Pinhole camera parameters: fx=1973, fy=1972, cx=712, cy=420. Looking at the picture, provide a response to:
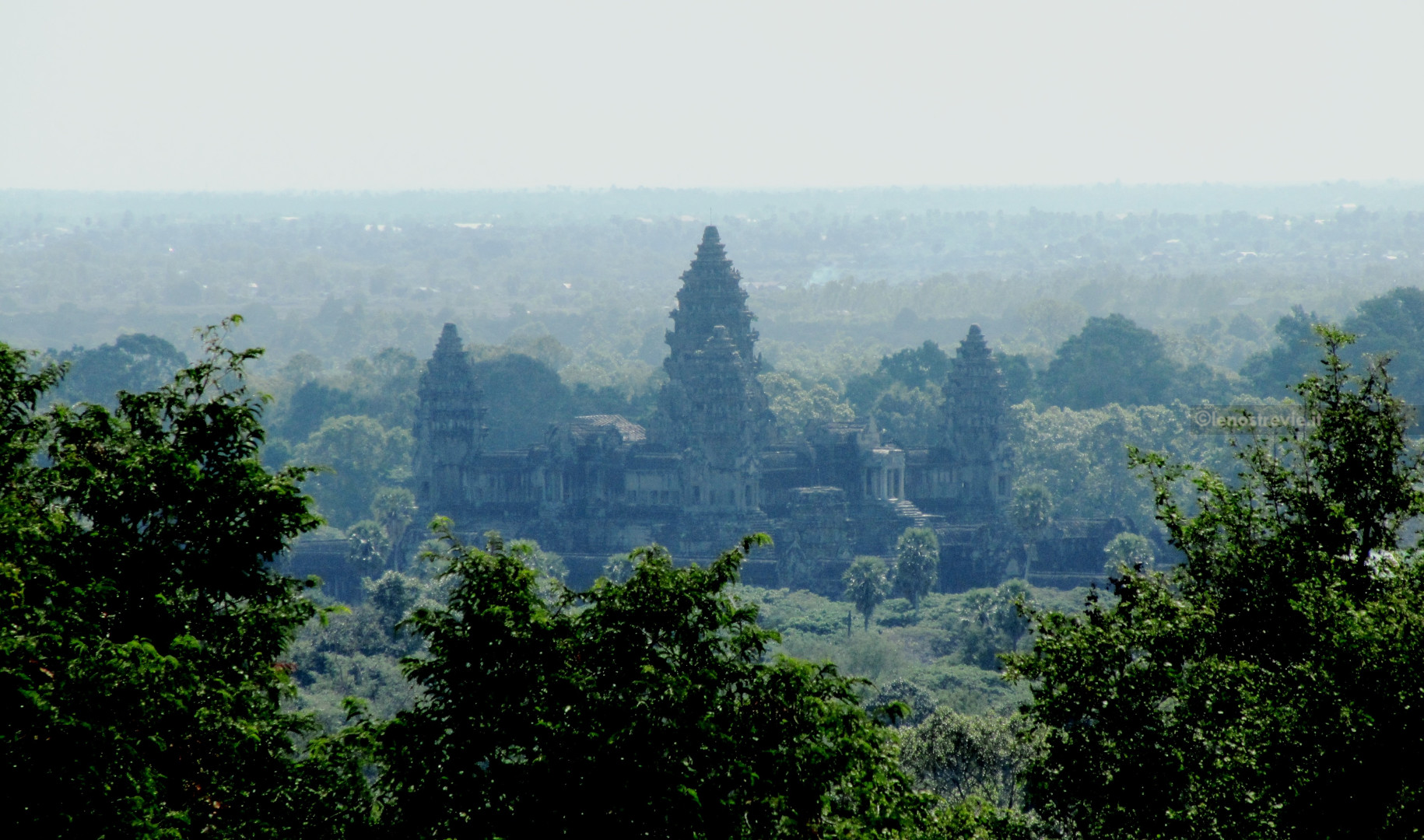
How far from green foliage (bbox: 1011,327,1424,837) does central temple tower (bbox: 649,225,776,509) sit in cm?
6490

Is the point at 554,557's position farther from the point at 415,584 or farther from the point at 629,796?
the point at 629,796

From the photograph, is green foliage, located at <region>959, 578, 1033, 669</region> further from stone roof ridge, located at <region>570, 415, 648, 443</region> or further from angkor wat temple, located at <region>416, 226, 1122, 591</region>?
stone roof ridge, located at <region>570, 415, 648, 443</region>

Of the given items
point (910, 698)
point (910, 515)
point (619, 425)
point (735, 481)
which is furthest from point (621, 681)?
point (619, 425)

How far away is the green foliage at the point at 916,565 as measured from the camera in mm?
78250

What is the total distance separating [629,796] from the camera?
60.0ft

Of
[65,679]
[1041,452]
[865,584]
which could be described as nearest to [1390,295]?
[1041,452]

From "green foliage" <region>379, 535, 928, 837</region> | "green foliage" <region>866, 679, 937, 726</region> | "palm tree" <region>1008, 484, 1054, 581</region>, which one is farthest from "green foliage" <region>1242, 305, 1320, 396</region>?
"green foliage" <region>379, 535, 928, 837</region>

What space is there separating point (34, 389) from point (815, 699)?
948cm

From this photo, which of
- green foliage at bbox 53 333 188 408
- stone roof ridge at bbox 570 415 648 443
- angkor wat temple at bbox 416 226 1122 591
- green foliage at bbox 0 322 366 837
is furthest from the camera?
green foliage at bbox 53 333 188 408

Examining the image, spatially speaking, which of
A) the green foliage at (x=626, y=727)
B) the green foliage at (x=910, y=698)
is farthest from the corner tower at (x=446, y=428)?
the green foliage at (x=626, y=727)

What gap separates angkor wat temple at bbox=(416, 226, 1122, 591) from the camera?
281 ft

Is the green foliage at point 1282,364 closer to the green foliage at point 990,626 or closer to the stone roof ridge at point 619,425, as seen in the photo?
the stone roof ridge at point 619,425

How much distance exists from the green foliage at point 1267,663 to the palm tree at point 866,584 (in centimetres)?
4948

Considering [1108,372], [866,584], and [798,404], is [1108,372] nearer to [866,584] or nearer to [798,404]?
[798,404]
